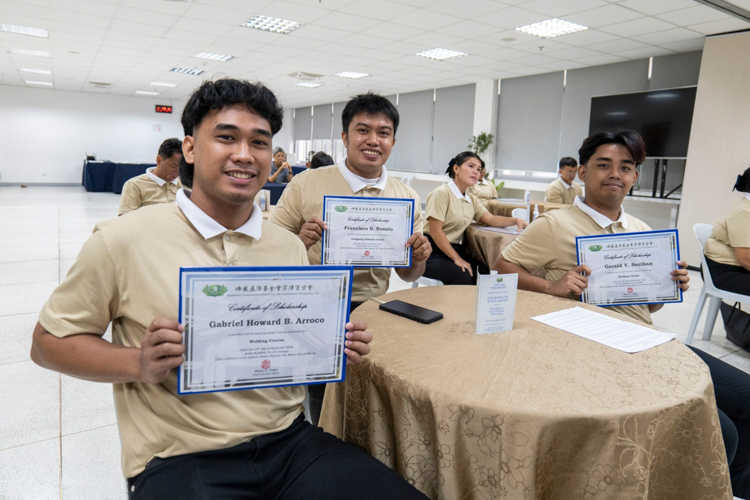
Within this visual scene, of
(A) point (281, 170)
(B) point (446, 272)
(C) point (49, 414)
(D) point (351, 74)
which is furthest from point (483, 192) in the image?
(C) point (49, 414)

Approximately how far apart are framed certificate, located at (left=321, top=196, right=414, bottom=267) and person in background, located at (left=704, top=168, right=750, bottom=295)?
2295 millimetres

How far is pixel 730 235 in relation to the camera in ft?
9.41

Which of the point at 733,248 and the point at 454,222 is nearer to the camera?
the point at 733,248

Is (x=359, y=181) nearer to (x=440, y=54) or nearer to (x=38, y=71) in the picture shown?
(x=440, y=54)

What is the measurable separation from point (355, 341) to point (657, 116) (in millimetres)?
7285

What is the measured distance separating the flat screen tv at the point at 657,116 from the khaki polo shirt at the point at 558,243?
15.8 feet

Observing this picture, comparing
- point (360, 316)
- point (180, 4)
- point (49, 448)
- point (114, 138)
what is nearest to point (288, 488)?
point (360, 316)

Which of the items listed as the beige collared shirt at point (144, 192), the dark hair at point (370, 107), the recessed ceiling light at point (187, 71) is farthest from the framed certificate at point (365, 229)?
the recessed ceiling light at point (187, 71)

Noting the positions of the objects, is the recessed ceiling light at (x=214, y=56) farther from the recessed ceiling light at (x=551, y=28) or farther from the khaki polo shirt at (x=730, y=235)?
the khaki polo shirt at (x=730, y=235)

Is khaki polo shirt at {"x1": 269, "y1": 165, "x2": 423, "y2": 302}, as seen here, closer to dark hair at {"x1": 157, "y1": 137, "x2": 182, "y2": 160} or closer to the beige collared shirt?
the beige collared shirt

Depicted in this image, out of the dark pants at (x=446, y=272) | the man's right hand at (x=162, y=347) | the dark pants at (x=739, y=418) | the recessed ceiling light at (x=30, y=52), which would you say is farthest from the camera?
the recessed ceiling light at (x=30, y=52)

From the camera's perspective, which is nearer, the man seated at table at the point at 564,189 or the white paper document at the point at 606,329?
the white paper document at the point at 606,329

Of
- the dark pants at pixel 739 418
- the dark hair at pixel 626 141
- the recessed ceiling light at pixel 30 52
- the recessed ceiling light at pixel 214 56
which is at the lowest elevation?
the dark pants at pixel 739 418

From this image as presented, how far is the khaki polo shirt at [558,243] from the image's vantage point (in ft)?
6.28
